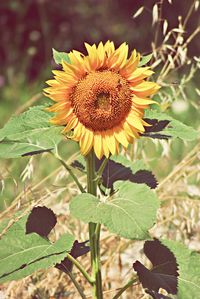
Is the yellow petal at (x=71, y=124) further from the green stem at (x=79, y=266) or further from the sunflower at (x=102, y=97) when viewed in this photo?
the green stem at (x=79, y=266)

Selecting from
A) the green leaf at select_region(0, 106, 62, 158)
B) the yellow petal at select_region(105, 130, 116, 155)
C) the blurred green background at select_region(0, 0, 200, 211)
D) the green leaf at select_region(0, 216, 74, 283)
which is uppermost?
the blurred green background at select_region(0, 0, 200, 211)

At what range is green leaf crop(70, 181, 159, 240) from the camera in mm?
1455

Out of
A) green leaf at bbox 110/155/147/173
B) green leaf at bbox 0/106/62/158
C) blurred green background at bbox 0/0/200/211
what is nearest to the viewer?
green leaf at bbox 0/106/62/158

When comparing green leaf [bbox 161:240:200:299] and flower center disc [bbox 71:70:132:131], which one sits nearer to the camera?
flower center disc [bbox 71:70:132:131]

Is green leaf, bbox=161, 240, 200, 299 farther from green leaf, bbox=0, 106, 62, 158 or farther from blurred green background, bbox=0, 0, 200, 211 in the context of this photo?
blurred green background, bbox=0, 0, 200, 211

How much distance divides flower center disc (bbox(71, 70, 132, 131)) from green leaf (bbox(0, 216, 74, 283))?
10.3 inches

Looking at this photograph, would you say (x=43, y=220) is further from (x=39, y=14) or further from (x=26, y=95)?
(x=39, y=14)

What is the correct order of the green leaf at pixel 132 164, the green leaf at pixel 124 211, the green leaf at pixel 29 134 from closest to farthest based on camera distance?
1. the green leaf at pixel 124 211
2. the green leaf at pixel 29 134
3. the green leaf at pixel 132 164

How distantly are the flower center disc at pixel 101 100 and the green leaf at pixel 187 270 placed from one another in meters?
0.37

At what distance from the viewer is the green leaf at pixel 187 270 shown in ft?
5.41

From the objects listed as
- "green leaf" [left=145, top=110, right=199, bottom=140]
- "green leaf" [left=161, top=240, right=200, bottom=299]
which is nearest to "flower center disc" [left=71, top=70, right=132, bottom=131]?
"green leaf" [left=145, top=110, right=199, bottom=140]

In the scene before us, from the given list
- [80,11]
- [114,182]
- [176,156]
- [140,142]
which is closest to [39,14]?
[80,11]

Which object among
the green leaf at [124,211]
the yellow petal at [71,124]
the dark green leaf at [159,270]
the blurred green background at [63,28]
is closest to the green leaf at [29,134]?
the yellow petal at [71,124]

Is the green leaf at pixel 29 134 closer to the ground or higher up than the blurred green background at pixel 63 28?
closer to the ground
